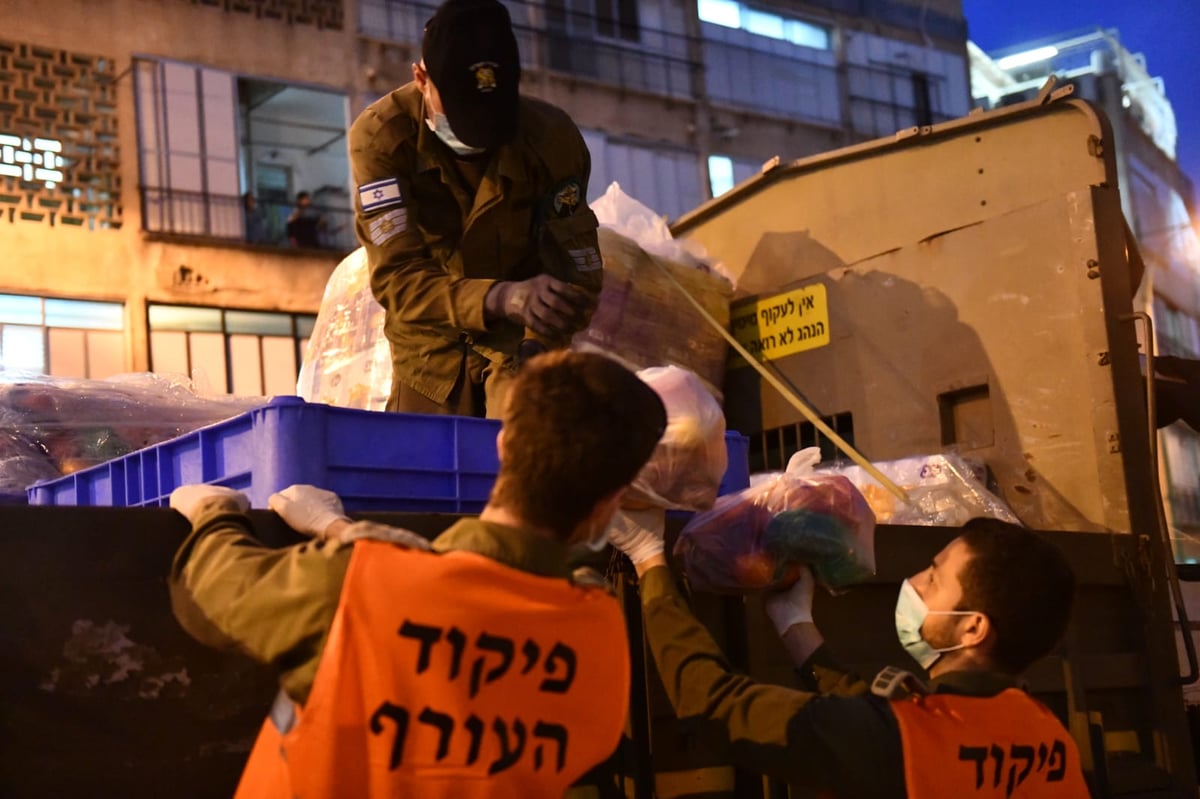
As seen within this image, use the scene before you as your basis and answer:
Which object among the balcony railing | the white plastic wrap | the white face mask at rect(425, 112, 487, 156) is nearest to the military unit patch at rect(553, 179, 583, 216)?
the white face mask at rect(425, 112, 487, 156)

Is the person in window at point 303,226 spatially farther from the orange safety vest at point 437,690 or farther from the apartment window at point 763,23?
the orange safety vest at point 437,690

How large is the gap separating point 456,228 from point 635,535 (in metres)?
1.07

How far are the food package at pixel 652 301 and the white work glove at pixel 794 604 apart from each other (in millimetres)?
1885

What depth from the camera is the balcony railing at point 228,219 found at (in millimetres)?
14633

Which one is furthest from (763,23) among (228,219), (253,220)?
(228,219)

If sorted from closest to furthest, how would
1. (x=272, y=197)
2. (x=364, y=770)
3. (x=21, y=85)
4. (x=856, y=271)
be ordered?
1. (x=364, y=770)
2. (x=856, y=271)
3. (x=21, y=85)
4. (x=272, y=197)

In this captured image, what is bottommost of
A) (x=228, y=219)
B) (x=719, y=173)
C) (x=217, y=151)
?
(x=228, y=219)

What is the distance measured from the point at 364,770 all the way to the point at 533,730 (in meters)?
0.24

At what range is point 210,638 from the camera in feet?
6.84

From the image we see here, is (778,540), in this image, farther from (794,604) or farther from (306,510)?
(306,510)

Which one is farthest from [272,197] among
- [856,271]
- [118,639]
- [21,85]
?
[118,639]

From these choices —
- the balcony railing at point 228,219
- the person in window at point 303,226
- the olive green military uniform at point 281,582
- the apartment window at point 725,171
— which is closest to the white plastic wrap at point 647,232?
the olive green military uniform at point 281,582

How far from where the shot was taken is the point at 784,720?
244 centimetres

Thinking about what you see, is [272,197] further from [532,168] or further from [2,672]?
[2,672]
